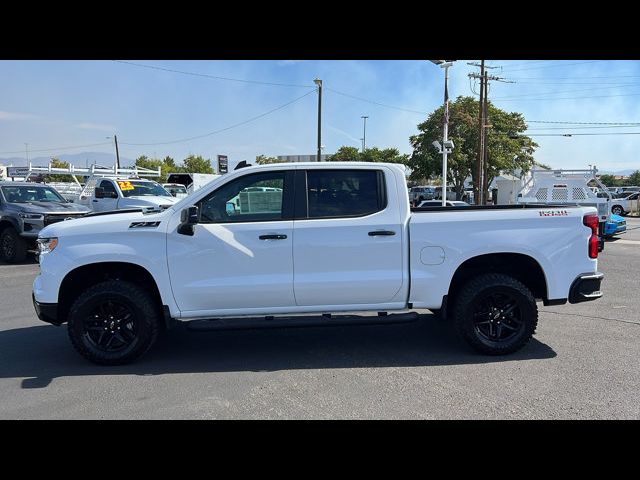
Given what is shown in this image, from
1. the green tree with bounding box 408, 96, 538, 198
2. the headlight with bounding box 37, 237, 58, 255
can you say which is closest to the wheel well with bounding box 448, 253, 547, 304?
the headlight with bounding box 37, 237, 58, 255

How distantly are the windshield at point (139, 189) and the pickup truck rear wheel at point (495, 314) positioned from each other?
13.1 metres

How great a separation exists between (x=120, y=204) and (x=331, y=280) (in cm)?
1231

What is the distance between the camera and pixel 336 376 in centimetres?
438

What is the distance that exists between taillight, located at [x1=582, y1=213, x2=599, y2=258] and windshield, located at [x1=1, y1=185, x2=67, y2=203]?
12.3 meters

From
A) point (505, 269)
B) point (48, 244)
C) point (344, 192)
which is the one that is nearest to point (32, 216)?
→ point (48, 244)

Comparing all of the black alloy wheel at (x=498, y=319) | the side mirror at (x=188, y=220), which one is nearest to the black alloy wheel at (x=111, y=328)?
the side mirror at (x=188, y=220)

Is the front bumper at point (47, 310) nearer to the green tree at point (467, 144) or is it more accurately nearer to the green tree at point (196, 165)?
the green tree at point (467, 144)

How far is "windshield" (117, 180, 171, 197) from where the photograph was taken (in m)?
15.4

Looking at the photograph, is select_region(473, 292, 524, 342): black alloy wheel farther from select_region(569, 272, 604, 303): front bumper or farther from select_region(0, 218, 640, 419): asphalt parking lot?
select_region(569, 272, 604, 303): front bumper
